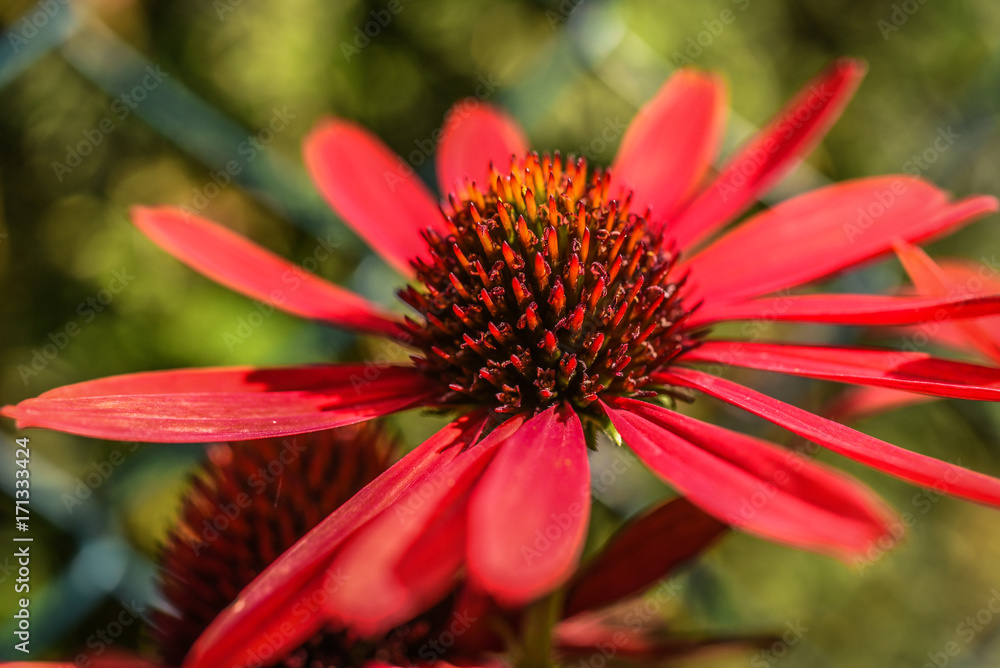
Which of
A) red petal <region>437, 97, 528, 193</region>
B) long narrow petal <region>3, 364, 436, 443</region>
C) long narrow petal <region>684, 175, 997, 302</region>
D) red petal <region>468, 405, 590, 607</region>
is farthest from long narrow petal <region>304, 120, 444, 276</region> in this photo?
red petal <region>468, 405, 590, 607</region>

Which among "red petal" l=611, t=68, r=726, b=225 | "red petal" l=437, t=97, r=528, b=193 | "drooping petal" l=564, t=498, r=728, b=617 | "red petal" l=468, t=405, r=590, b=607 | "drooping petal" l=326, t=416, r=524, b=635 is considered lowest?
"drooping petal" l=564, t=498, r=728, b=617

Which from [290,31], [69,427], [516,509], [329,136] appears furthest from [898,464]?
[290,31]

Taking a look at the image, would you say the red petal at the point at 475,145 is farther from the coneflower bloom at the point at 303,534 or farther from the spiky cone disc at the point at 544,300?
the coneflower bloom at the point at 303,534

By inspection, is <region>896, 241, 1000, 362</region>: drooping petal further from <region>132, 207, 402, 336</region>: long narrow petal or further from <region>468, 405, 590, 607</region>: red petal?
<region>132, 207, 402, 336</region>: long narrow petal

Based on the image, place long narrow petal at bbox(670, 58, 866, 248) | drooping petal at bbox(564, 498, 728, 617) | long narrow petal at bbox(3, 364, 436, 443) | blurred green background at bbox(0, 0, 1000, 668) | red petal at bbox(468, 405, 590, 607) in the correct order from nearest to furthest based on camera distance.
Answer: red petal at bbox(468, 405, 590, 607)
long narrow petal at bbox(3, 364, 436, 443)
drooping petal at bbox(564, 498, 728, 617)
long narrow petal at bbox(670, 58, 866, 248)
blurred green background at bbox(0, 0, 1000, 668)

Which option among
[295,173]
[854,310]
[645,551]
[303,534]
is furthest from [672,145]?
[295,173]

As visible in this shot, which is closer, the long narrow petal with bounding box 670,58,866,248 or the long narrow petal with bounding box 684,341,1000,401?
the long narrow petal with bounding box 684,341,1000,401

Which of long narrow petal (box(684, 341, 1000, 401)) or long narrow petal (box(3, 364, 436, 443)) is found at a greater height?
long narrow petal (box(3, 364, 436, 443))
